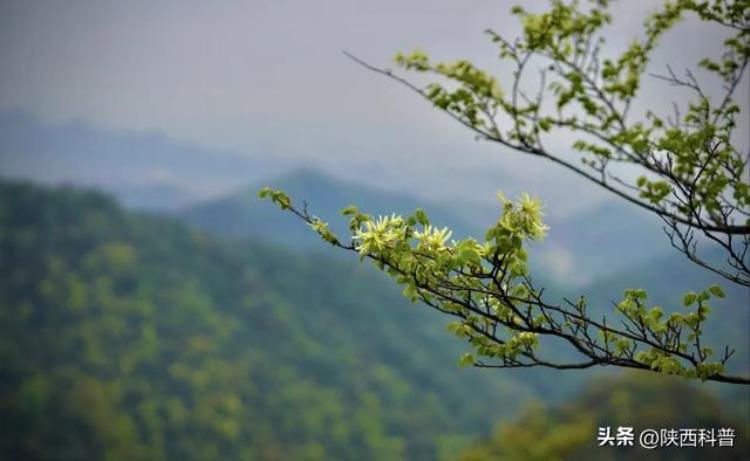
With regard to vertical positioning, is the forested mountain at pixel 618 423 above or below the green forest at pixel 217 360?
below

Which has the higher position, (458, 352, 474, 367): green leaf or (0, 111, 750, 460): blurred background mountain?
(0, 111, 750, 460): blurred background mountain

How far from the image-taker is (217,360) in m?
72.0

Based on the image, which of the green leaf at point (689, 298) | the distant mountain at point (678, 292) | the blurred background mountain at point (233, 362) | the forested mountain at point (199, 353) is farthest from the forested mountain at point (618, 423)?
the distant mountain at point (678, 292)

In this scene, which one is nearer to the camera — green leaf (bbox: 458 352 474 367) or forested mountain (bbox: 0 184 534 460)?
green leaf (bbox: 458 352 474 367)

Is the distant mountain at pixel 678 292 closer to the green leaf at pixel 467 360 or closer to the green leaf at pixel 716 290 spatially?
the green leaf at pixel 716 290

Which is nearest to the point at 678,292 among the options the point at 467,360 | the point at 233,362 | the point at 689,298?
the point at 233,362

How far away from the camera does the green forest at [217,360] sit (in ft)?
192

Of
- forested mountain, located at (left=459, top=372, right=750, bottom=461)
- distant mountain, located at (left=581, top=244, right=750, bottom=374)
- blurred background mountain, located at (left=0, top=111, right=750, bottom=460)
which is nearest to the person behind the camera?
forested mountain, located at (left=459, top=372, right=750, bottom=461)

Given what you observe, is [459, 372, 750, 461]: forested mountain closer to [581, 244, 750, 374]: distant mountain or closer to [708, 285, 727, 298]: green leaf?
[708, 285, 727, 298]: green leaf

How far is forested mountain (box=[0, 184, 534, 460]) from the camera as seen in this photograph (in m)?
61.1

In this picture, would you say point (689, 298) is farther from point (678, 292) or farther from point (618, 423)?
point (678, 292)

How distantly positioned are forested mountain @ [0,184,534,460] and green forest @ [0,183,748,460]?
16 cm

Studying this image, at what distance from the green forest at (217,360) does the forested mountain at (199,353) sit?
16cm

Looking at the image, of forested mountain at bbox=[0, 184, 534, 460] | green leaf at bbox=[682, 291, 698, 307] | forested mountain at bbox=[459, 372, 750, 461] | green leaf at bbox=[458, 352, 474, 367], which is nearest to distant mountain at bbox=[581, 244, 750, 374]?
forested mountain at bbox=[0, 184, 534, 460]
